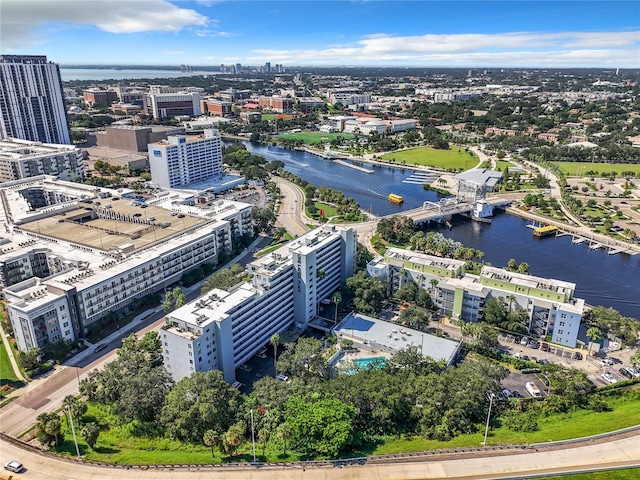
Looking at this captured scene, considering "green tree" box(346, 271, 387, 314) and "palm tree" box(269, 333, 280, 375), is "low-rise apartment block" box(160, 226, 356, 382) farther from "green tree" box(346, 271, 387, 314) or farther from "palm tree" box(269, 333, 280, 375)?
"green tree" box(346, 271, 387, 314)

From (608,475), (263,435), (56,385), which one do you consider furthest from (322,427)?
(56,385)

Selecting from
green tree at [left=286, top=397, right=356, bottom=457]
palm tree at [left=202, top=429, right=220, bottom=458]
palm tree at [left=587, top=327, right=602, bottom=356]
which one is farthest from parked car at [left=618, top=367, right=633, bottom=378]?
palm tree at [left=202, top=429, right=220, bottom=458]

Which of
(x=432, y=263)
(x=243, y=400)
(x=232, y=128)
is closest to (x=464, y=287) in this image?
(x=432, y=263)

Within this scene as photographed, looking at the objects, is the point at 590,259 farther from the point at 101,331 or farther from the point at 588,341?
the point at 101,331

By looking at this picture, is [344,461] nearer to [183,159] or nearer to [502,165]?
[183,159]

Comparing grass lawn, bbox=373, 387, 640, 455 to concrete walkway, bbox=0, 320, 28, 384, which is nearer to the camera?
grass lawn, bbox=373, 387, 640, 455

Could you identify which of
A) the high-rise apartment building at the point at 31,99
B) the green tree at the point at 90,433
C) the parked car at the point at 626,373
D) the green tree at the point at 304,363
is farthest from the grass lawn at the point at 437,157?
the green tree at the point at 90,433
